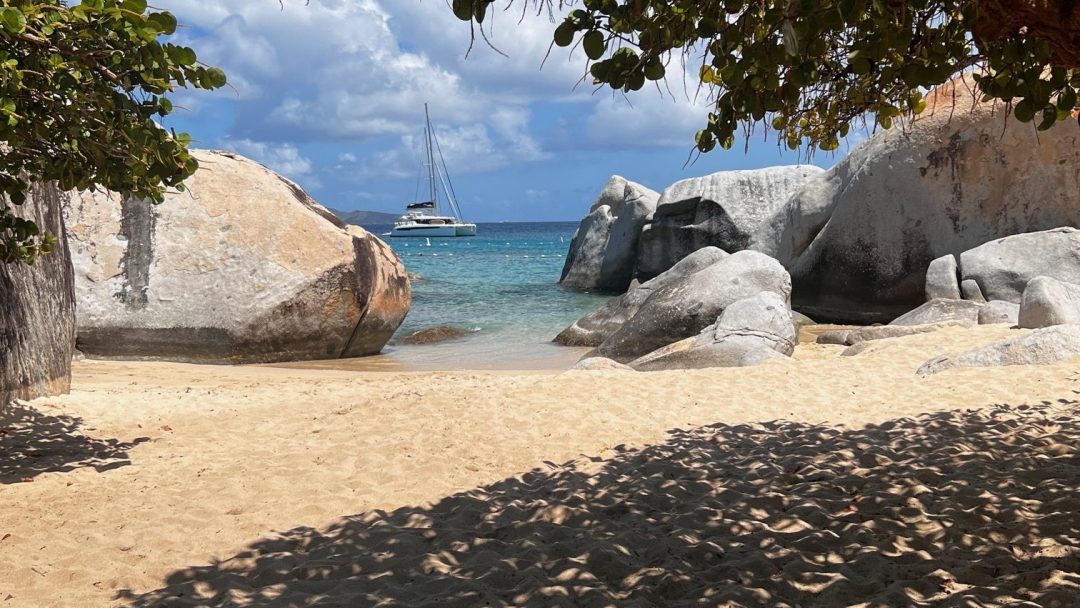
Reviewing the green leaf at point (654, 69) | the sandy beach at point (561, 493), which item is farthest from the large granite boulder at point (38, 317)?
the green leaf at point (654, 69)

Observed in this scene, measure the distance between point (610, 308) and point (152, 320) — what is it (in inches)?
319

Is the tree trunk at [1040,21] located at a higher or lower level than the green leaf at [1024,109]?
A: higher

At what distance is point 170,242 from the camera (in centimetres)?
1295

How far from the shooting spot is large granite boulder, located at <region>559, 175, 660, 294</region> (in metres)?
28.5

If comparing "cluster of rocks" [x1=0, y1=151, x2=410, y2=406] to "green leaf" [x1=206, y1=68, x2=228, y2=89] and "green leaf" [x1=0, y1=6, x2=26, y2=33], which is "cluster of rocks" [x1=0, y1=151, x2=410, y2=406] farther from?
"green leaf" [x1=0, y1=6, x2=26, y2=33]

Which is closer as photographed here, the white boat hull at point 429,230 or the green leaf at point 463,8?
the green leaf at point 463,8

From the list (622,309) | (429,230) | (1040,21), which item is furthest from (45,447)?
(429,230)

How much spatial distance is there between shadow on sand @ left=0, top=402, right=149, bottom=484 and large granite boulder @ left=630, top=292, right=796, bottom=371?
20.1ft

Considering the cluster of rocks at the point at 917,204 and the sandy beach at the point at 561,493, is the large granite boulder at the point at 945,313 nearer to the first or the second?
the cluster of rocks at the point at 917,204

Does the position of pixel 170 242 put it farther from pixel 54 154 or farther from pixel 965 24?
pixel 965 24

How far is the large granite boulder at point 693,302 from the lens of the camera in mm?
13617

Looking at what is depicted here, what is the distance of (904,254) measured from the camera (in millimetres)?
17219

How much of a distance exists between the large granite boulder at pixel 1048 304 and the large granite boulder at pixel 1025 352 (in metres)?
1.65

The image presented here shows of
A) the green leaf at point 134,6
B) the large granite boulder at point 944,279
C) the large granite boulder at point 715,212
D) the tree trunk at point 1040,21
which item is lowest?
the large granite boulder at point 944,279
